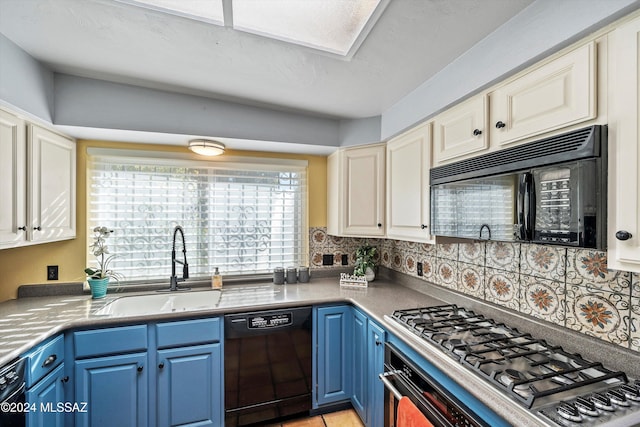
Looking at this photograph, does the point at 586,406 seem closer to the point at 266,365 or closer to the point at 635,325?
the point at 635,325

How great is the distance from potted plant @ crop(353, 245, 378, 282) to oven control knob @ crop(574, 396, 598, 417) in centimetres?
164

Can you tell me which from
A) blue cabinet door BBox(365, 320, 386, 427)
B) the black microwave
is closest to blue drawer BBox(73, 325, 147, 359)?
blue cabinet door BBox(365, 320, 386, 427)

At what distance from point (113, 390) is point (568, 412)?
210 centimetres

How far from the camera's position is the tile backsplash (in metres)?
1.09

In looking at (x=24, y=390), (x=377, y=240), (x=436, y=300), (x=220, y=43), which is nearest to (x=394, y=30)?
(x=220, y=43)

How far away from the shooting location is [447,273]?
1984 millimetres

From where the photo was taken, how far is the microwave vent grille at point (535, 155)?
895 mm

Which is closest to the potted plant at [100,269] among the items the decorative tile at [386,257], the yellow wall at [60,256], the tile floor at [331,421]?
the yellow wall at [60,256]

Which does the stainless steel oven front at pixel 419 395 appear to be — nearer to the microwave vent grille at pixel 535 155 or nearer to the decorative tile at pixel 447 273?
the decorative tile at pixel 447 273

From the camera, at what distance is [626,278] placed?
1.07 meters

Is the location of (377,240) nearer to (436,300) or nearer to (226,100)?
(436,300)

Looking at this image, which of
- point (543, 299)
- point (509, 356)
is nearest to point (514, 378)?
point (509, 356)

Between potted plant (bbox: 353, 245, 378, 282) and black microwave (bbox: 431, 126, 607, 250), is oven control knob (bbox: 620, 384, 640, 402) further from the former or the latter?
potted plant (bbox: 353, 245, 378, 282)

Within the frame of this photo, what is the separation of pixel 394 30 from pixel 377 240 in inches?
75.4
